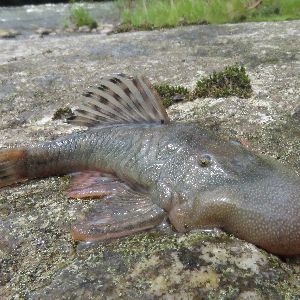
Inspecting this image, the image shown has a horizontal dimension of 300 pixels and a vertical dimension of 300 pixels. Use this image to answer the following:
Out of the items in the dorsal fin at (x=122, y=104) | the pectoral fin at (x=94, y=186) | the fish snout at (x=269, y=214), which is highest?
the dorsal fin at (x=122, y=104)

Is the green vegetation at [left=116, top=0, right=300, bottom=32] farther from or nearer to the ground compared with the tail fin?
farther from the ground

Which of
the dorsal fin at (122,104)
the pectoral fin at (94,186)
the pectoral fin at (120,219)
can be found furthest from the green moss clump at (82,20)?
the pectoral fin at (120,219)

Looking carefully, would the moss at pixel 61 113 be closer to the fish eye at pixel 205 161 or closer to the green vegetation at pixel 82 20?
the fish eye at pixel 205 161

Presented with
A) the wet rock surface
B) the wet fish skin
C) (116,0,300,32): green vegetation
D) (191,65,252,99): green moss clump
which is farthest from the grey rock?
the wet fish skin

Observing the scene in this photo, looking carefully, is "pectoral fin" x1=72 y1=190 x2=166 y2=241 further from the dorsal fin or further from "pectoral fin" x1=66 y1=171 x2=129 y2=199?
the dorsal fin

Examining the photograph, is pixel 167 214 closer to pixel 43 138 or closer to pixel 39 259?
pixel 39 259

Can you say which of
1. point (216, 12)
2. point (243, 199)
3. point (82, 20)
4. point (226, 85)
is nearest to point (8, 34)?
point (82, 20)

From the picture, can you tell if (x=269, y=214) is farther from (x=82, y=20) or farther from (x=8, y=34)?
(x=82, y=20)
